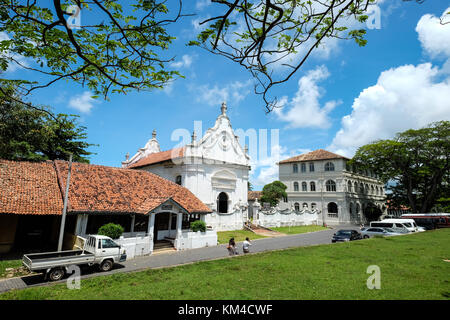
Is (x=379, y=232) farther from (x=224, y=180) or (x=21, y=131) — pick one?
(x=21, y=131)

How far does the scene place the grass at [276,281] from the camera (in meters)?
7.01

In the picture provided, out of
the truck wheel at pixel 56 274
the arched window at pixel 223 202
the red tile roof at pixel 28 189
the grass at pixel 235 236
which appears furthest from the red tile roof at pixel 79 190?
the arched window at pixel 223 202

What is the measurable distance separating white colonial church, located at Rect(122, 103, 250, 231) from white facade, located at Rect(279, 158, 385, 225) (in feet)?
53.3

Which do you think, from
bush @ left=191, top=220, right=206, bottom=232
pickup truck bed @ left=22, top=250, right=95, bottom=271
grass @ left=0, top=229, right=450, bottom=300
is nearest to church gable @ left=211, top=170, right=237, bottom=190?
bush @ left=191, top=220, right=206, bottom=232

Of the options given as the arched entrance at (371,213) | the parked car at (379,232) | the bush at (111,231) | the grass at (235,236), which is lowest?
the grass at (235,236)

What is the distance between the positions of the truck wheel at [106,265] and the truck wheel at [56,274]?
1.73 meters

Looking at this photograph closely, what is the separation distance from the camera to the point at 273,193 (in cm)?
4606

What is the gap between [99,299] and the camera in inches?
269

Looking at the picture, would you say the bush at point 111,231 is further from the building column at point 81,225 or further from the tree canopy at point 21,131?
the tree canopy at point 21,131

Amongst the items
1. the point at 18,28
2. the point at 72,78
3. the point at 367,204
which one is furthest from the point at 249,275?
the point at 367,204

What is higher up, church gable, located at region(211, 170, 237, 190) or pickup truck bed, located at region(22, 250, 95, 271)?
church gable, located at region(211, 170, 237, 190)

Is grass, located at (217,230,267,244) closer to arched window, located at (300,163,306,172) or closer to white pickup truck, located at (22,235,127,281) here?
white pickup truck, located at (22,235,127,281)

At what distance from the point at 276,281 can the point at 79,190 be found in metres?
14.6

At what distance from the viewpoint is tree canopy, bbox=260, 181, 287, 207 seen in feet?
150
